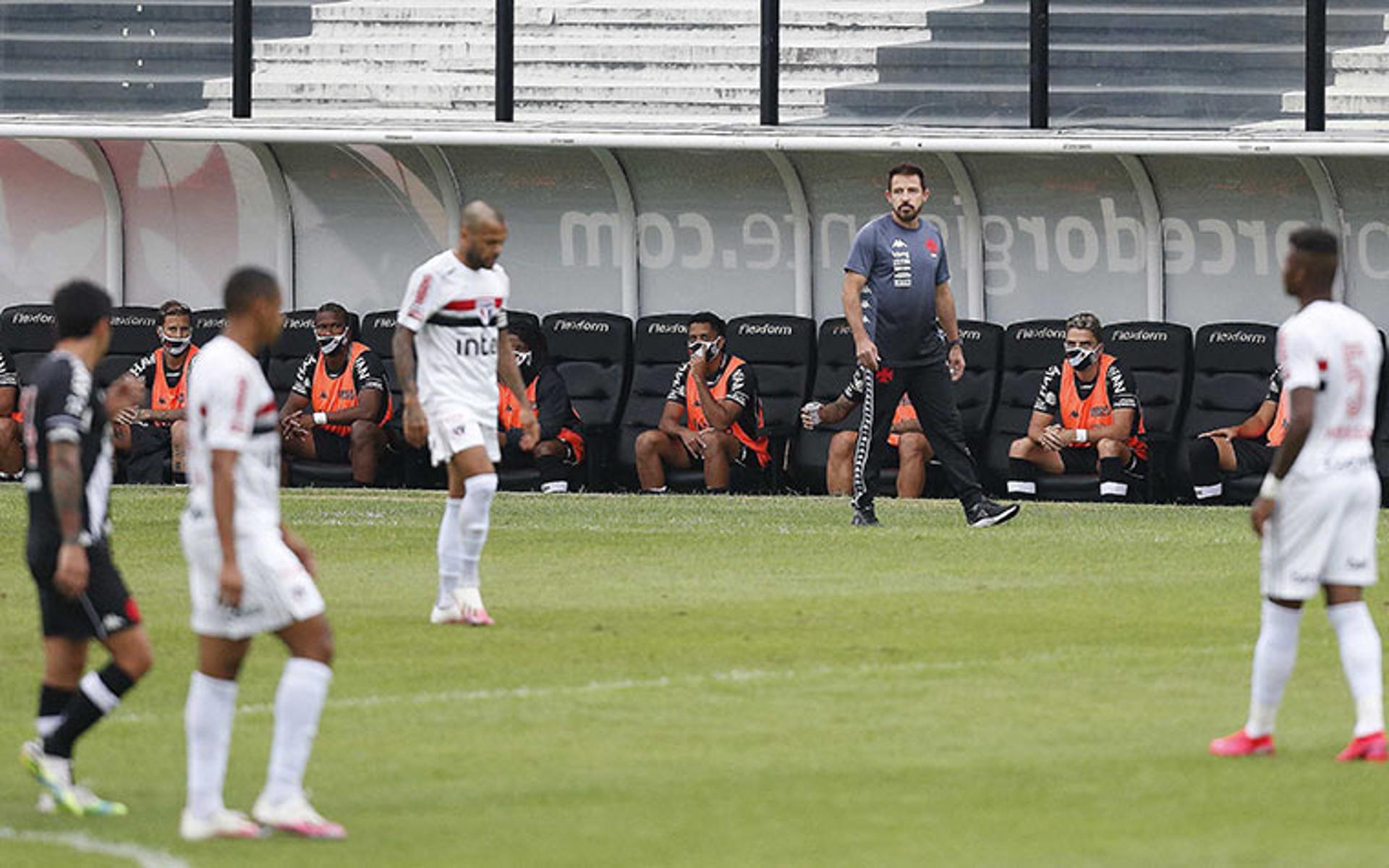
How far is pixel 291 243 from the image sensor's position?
2359 cm

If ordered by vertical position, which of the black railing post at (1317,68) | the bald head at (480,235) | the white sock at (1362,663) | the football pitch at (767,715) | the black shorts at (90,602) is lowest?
the football pitch at (767,715)

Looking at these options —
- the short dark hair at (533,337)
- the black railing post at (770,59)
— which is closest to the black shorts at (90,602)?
the short dark hair at (533,337)

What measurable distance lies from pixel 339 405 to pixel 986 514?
637 cm

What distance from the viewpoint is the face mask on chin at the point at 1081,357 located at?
19.6m

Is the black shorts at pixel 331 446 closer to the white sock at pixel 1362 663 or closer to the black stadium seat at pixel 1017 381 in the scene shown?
the black stadium seat at pixel 1017 381

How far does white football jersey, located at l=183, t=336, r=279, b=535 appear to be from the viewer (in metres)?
7.38

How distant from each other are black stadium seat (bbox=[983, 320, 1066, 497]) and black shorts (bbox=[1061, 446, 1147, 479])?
0.56m

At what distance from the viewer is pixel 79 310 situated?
805 cm

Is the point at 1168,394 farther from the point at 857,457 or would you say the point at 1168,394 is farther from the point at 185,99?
the point at 185,99

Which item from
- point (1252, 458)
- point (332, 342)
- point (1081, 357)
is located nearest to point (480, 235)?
point (1081, 357)

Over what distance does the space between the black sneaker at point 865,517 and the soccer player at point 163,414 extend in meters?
6.49

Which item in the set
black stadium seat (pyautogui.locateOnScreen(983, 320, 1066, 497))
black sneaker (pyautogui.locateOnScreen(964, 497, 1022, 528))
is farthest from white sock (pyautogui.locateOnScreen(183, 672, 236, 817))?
black stadium seat (pyautogui.locateOnScreen(983, 320, 1066, 497))

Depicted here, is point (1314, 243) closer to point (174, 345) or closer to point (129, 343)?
point (174, 345)

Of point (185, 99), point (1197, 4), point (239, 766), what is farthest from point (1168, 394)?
point (239, 766)
